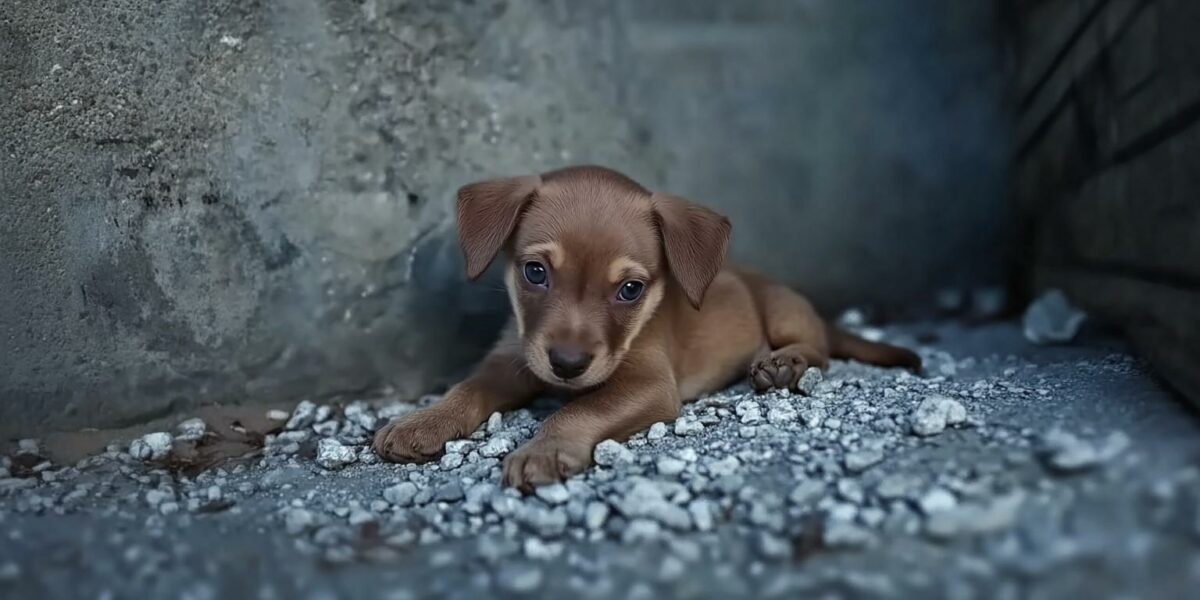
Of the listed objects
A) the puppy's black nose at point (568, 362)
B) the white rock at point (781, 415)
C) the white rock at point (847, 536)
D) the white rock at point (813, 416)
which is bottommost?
the white rock at point (847, 536)

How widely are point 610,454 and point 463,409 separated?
0.80m

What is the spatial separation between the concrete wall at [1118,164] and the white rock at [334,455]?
3.04 m

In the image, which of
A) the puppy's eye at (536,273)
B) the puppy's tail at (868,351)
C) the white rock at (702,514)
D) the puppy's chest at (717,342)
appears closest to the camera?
the white rock at (702,514)

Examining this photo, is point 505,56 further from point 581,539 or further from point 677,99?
point 581,539

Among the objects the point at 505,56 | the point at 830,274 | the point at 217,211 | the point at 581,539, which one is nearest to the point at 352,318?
the point at 217,211

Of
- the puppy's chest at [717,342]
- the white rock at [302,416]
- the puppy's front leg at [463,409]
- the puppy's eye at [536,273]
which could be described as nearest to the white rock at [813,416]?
the puppy's chest at [717,342]

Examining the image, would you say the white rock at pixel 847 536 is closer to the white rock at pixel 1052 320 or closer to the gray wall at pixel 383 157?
the gray wall at pixel 383 157

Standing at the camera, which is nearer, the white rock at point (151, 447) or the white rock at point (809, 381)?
the white rock at point (151, 447)

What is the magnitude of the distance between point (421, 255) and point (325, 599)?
7.88ft

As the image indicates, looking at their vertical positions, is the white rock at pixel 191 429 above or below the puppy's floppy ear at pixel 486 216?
below

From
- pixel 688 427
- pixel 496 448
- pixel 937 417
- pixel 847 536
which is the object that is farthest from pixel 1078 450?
pixel 496 448

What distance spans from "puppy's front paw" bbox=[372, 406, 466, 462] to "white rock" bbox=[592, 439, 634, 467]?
2.16 feet

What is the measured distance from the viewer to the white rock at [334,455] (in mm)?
3846

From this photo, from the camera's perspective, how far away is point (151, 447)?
3.95 metres
